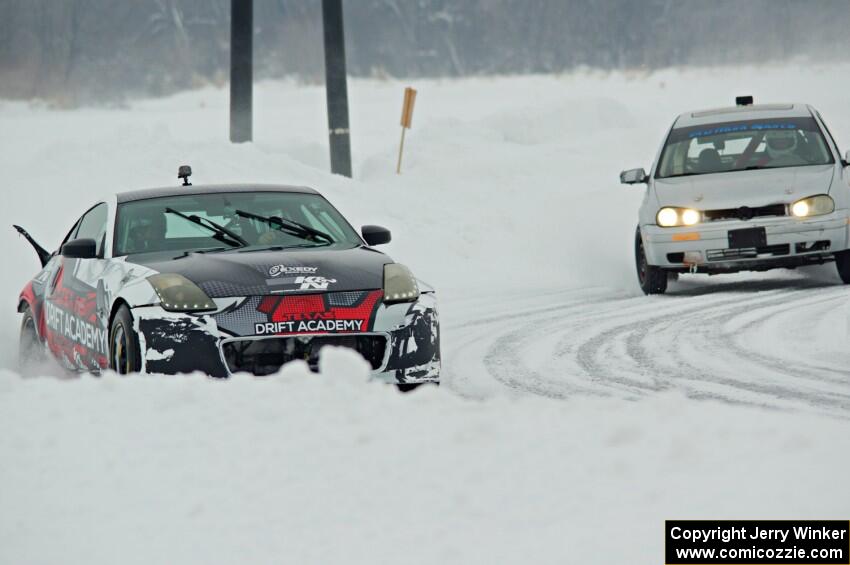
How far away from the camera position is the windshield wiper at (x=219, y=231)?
7551mm

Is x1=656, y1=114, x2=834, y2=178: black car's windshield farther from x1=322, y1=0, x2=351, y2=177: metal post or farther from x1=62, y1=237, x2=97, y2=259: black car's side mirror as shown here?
x1=322, y1=0, x2=351, y2=177: metal post

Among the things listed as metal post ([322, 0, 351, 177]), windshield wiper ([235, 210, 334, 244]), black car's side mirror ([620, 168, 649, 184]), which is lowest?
windshield wiper ([235, 210, 334, 244])

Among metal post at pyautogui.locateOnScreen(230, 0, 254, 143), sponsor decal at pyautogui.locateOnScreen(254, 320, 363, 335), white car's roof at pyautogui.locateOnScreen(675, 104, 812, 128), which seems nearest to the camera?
sponsor decal at pyautogui.locateOnScreen(254, 320, 363, 335)

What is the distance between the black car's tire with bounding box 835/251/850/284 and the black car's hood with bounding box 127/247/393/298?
5.74m

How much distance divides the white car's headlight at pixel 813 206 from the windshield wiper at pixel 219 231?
5.57 metres

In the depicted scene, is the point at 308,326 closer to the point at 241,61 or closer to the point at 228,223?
the point at 228,223

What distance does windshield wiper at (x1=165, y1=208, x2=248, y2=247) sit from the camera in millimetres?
7551

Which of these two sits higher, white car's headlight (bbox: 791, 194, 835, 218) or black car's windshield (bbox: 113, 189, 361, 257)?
white car's headlight (bbox: 791, 194, 835, 218)

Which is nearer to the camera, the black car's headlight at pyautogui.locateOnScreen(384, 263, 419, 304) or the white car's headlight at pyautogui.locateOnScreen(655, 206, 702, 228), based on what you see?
the black car's headlight at pyautogui.locateOnScreen(384, 263, 419, 304)

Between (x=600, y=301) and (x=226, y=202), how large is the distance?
482cm

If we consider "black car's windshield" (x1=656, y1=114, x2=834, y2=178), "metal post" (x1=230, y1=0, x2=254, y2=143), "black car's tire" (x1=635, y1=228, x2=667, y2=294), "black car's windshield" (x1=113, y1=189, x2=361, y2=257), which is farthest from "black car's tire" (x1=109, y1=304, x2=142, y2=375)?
"metal post" (x1=230, y1=0, x2=254, y2=143)

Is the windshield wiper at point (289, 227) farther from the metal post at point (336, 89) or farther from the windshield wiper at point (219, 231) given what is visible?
the metal post at point (336, 89)

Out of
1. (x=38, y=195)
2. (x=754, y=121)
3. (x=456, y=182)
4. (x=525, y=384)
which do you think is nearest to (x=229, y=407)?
(x=525, y=384)

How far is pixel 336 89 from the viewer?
2253cm
